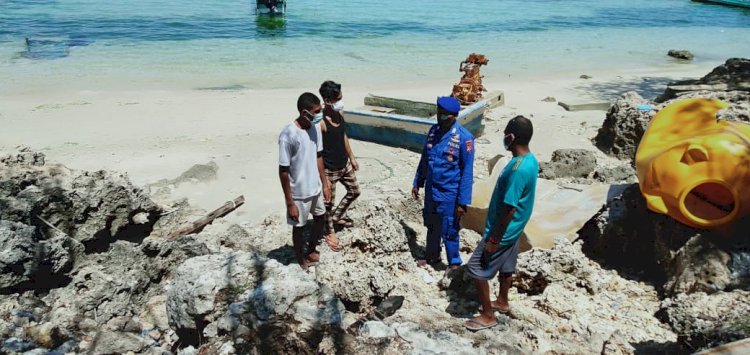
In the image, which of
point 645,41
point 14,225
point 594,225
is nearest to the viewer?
point 14,225

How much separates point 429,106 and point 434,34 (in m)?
18.0

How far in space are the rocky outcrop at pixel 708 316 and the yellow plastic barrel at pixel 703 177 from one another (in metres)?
0.70

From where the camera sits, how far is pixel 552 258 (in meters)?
4.56

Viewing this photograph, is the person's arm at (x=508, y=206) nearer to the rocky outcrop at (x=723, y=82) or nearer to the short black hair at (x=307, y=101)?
the short black hair at (x=307, y=101)

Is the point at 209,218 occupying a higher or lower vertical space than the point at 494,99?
lower

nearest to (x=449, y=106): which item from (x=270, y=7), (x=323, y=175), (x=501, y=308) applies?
(x=323, y=175)

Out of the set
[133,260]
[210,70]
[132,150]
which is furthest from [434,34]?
[133,260]

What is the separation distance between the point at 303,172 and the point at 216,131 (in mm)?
6170

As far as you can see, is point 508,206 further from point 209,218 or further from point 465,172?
point 209,218

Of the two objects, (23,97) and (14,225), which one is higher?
(14,225)

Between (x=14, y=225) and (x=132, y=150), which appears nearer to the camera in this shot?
(x=14, y=225)

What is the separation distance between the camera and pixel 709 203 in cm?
436

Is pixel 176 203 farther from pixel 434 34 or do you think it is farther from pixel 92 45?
pixel 434 34

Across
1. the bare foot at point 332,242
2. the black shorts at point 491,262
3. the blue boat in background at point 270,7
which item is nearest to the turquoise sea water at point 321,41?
the blue boat in background at point 270,7
